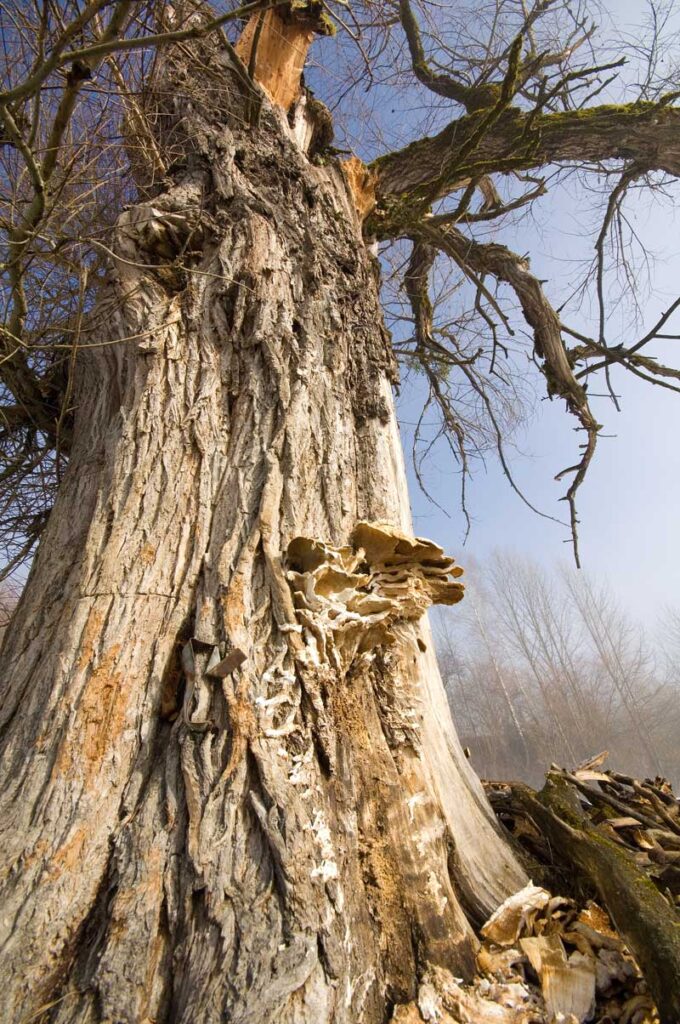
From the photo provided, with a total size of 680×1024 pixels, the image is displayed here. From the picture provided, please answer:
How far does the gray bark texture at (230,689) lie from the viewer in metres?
0.96

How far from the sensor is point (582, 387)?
11.8 feet

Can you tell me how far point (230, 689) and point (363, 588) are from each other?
494 millimetres

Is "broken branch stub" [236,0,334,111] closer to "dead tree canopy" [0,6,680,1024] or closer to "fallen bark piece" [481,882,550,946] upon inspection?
"dead tree canopy" [0,6,680,1024]

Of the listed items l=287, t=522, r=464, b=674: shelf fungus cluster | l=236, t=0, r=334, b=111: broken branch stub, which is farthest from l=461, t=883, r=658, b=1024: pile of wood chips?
l=236, t=0, r=334, b=111: broken branch stub

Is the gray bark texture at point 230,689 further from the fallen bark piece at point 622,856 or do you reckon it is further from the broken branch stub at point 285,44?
the broken branch stub at point 285,44

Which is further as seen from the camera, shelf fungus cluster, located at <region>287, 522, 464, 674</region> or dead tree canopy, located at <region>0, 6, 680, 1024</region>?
shelf fungus cluster, located at <region>287, 522, 464, 674</region>

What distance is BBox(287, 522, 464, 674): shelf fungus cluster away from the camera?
1383mm

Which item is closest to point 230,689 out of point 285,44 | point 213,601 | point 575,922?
point 213,601

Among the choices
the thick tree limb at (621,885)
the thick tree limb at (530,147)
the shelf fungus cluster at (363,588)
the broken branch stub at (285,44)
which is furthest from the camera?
the thick tree limb at (530,147)

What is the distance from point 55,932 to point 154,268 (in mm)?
2218

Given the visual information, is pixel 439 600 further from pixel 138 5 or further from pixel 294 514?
pixel 138 5

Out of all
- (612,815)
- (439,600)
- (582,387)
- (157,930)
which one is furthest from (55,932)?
(582,387)

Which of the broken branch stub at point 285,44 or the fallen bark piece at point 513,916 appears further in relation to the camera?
the broken branch stub at point 285,44

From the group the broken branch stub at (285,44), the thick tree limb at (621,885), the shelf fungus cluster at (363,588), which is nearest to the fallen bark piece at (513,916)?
the thick tree limb at (621,885)
